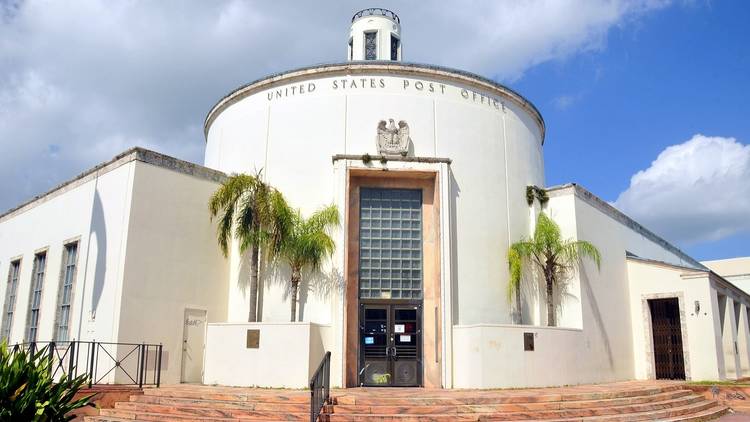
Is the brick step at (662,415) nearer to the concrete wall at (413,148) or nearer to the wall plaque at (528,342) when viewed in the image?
the wall plaque at (528,342)

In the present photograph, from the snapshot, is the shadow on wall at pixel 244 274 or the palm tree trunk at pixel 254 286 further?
the shadow on wall at pixel 244 274

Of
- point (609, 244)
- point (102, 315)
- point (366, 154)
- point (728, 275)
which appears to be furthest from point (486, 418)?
point (728, 275)

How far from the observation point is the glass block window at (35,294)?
19228 millimetres

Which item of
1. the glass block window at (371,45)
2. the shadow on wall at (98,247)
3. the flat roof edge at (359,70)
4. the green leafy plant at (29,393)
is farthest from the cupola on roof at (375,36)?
the green leafy plant at (29,393)

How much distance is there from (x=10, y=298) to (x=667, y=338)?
22.1m

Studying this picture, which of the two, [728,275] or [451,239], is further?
[728,275]

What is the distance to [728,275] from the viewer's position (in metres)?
39.2

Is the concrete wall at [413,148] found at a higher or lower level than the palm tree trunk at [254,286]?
higher

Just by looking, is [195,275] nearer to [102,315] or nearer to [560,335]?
[102,315]

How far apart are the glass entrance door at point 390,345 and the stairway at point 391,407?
2156mm

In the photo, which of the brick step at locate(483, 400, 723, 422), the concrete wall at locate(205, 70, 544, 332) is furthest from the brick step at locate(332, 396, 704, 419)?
the concrete wall at locate(205, 70, 544, 332)

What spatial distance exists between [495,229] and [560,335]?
138 inches

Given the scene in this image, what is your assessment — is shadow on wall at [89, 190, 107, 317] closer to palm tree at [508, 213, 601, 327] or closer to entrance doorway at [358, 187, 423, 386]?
entrance doorway at [358, 187, 423, 386]

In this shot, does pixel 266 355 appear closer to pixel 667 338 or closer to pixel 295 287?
pixel 295 287
